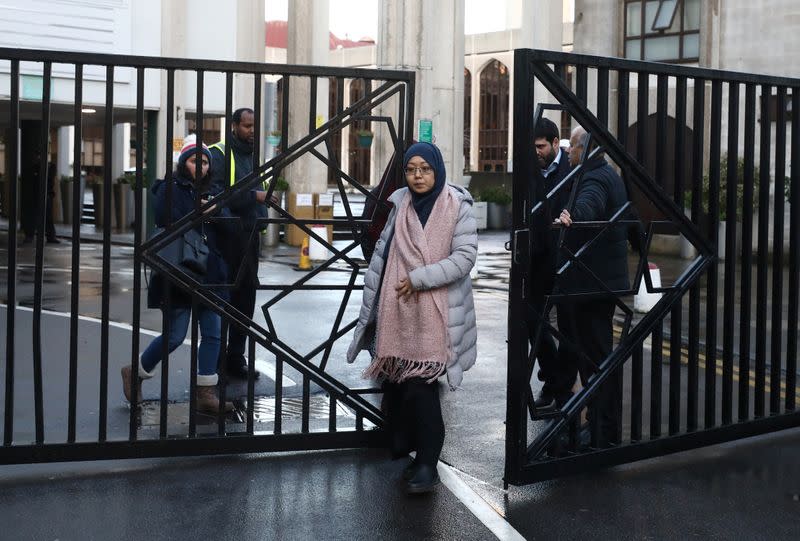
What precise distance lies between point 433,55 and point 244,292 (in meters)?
17.3

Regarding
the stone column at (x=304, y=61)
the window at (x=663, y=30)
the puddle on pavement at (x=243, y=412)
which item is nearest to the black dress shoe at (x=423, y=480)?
the puddle on pavement at (x=243, y=412)

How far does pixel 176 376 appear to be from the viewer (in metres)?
9.93

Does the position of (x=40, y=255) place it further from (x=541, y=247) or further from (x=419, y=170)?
(x=541, y=247)

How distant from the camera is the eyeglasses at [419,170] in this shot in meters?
6.55

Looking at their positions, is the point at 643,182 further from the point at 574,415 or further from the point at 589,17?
the point at 589,17

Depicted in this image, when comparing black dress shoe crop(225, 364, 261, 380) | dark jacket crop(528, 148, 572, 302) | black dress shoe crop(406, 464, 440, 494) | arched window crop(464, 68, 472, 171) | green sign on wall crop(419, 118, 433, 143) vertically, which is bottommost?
black dress shoe crop(406, 464, 440, 494)

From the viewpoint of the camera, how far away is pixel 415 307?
6.52 metres

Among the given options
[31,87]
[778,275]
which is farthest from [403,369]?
[31,87]

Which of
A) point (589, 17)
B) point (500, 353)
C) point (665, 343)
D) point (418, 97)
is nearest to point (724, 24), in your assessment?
point (589, 17)

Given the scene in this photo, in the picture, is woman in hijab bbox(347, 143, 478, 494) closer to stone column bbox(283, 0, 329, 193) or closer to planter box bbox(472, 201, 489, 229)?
stone column bbox(283, 0, 329, 193)

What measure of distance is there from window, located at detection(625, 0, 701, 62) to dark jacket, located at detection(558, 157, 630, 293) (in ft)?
73.7

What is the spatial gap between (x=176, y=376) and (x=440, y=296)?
4085 millimetres

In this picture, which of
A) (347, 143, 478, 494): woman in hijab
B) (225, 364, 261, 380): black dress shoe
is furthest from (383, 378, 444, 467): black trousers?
(225, 364, 261, 380): black dress shoe

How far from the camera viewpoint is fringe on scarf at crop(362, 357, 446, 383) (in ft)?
21.3
